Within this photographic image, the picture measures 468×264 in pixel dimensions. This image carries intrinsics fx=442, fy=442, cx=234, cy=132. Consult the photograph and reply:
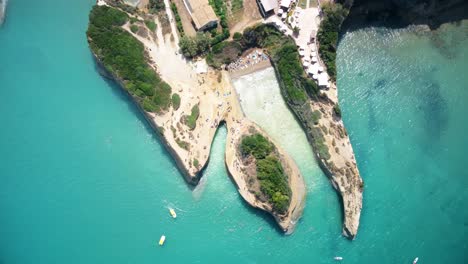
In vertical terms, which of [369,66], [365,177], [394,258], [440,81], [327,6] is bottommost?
[394,258]

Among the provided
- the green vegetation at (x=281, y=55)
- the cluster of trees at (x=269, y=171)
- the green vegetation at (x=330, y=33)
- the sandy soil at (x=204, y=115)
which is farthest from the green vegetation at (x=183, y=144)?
the green vegetation at (x=330, y=33)

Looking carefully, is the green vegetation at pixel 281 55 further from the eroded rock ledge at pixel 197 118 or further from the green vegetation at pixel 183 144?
the green vegetation at pixel 183 144

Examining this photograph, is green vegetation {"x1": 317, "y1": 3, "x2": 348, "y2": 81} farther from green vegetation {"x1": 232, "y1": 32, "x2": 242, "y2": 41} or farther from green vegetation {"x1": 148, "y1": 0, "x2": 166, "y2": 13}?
green vegetation {"x1": 148, "y1": 0, "x2": 166, "y2": 13}

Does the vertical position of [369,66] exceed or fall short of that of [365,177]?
it exceeds it

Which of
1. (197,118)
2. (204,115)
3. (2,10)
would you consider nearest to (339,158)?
(204,115)

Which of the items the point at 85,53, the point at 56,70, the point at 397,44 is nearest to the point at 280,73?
the point at 397,44

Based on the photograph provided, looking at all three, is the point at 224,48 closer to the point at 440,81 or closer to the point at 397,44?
the point at 397,44
